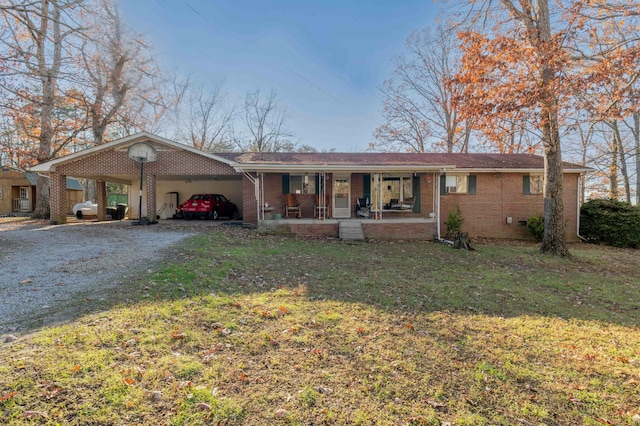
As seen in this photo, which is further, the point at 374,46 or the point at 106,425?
the point at 374,46

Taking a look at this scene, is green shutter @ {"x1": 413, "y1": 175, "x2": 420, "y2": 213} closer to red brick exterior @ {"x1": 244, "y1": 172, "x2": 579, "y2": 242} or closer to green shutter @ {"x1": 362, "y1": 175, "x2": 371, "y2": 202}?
red brick exterior @ {"x1": 244, "y1": 172, "x2": 579, "y2": 242}

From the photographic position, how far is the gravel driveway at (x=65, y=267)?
4.17m

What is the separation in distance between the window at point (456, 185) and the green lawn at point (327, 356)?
8897 mm

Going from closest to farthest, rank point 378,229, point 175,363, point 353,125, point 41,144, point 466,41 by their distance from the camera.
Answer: point 175,363, point 466,41, point 378,229, point 41,144, point 353,125

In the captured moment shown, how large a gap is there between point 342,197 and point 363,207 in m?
1.11

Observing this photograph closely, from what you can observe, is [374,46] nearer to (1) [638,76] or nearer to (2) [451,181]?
(2) [451,181]

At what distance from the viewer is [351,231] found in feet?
41.0

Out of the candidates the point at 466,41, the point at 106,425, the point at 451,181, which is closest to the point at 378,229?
the point at 451,181

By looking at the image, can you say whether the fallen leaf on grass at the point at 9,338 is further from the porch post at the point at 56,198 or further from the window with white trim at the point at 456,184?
the window with white trim at the point at 456,184

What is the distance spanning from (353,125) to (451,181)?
13823 millimetres

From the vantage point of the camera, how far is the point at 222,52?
14047 mm

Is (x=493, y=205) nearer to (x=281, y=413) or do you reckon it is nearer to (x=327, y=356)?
(x=327, y=356)

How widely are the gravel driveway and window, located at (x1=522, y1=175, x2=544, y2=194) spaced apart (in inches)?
593

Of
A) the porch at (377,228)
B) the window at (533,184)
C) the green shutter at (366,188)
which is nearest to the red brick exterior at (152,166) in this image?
the porch at (377,228)
